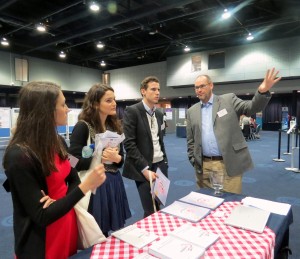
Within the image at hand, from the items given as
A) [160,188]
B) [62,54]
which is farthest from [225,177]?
[62,54]

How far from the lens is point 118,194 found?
1790mm

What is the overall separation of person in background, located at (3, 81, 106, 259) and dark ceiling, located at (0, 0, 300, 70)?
6.89 metres

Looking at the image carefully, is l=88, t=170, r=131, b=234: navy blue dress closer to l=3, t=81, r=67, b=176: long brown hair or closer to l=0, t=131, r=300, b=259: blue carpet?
l=3, t=81, r=67, b=176: long brown hair

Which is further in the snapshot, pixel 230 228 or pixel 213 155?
pixel 213 155

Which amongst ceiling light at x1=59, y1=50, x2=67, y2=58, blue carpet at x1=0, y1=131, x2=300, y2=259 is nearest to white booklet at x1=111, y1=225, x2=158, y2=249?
blue carpet at x1=0, y1=131, x2=300, y2=259

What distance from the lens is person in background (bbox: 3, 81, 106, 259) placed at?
0.90 meters

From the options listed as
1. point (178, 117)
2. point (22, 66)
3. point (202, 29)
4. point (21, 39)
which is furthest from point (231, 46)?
point (22, 66)

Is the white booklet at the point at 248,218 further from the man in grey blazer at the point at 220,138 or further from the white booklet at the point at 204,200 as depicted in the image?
the man in grey blazer at the point at 220,138

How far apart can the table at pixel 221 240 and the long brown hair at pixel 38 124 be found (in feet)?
1.32

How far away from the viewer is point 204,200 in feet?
5.01

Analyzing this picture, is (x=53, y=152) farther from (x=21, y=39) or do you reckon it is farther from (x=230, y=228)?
(x=21, y=39)

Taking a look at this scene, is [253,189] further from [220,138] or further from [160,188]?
[160,188]

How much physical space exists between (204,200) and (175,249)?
2.11 feet

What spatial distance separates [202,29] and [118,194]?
9753 mm
